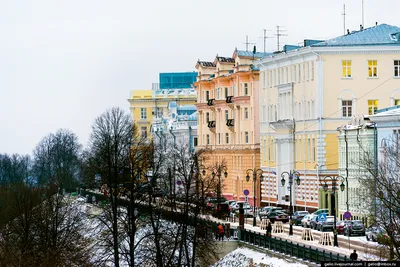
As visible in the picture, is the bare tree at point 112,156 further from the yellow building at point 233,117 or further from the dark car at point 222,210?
the yellow building at point 233,117

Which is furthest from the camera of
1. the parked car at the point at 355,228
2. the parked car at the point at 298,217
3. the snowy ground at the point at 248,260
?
the parked car at the point at 298,217

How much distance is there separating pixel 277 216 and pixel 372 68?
15969mm

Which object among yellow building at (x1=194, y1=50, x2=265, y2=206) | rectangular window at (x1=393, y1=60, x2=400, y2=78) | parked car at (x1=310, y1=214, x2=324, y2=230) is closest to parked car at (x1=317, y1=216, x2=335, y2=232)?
parked car at (x1=310, y1=214, x2=324, y2=230)

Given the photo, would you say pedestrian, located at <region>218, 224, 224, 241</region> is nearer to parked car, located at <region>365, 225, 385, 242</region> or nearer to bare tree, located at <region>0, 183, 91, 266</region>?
bare tree, located at <region>0, 183, 91, 266</region>

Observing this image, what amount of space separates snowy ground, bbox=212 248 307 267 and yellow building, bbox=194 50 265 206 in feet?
131

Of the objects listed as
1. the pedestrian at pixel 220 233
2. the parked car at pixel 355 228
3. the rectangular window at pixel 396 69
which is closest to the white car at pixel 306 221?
the pedestrian at pixel 220 233

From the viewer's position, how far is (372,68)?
350ft

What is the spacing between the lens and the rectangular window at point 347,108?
106938mm

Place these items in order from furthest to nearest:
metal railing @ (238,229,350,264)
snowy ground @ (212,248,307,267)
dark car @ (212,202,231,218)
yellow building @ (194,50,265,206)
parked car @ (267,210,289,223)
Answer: yellow building @ (194,50,265,206) < dark car @ (212,202,231,218) < parked car @ (267,210,289,223) < snowy ground @ (212,248,307,267) < metal railing @ (238,229,350,264)

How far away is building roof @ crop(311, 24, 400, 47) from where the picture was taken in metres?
106

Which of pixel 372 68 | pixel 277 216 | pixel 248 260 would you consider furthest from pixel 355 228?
pixel 372 68

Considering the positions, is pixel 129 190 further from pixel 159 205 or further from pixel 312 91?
pixel 312 91

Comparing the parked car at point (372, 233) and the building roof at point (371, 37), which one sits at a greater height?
the building roof at point (371, 37)

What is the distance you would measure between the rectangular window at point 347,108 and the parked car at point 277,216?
35.7 feet
